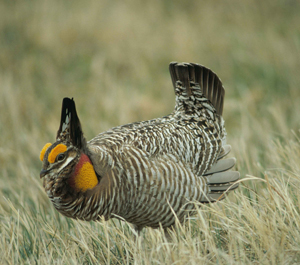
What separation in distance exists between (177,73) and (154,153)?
1.01m

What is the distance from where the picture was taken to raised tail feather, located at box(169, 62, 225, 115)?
3.50 m

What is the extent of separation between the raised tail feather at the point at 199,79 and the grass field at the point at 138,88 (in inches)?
29.3

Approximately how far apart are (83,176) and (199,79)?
1.47 m

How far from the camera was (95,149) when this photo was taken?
2.76 m

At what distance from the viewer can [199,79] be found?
11.5ft

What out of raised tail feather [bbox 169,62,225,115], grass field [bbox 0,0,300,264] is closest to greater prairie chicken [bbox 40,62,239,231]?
grass field [bbox 0,0,300,264]

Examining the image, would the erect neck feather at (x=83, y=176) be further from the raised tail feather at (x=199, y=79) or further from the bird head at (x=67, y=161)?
the raised tail feather at (x=199, y=79)

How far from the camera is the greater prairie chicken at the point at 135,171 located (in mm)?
2561

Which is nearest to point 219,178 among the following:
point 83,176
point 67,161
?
point 83,176

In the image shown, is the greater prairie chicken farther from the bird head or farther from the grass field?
the grass field

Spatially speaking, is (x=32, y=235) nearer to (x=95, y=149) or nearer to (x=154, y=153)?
(x=95, y=149)

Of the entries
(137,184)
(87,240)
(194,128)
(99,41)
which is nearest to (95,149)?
(137,184)

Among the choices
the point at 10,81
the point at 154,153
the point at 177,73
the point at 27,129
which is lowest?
the point at 154,153

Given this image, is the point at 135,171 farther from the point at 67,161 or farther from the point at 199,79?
the point at 199,79
